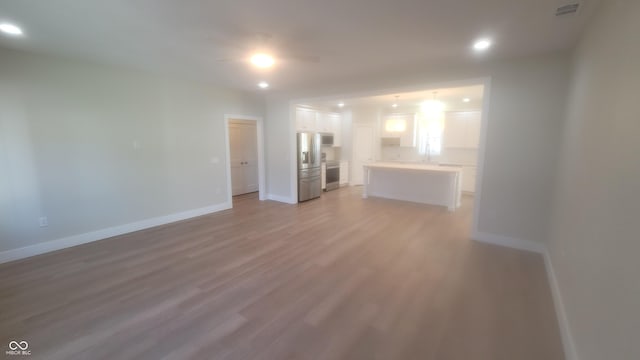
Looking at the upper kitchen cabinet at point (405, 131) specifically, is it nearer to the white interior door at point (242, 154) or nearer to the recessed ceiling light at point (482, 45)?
the white interior door at point (242, 154)

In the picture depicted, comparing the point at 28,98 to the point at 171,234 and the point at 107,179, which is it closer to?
the point at 107,179

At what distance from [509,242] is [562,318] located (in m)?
1.95

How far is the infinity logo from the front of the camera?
2.12 meters

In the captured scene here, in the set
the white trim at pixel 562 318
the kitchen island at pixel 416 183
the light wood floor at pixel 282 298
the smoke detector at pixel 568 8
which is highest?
the smoke detector at pixel 568 8

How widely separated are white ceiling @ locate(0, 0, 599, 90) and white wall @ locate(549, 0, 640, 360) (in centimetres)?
67

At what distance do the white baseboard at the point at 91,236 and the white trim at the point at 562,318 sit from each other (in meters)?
5.79

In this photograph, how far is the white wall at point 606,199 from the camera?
1312 millimetres

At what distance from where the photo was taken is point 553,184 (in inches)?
145

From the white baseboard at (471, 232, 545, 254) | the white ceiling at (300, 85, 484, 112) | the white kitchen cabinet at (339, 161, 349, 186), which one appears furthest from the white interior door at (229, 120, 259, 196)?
the white baseboard at (471, 232, 545, 254)

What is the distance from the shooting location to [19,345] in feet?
7.07

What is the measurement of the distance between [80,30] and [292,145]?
4.31m

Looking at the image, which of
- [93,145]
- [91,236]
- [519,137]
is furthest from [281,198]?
[519,137]

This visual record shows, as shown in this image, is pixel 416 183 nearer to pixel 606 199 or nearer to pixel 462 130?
pixel 462 130

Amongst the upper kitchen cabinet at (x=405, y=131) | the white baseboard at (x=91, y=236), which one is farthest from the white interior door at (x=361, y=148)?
the white baseboard at (x=91, y=236)
